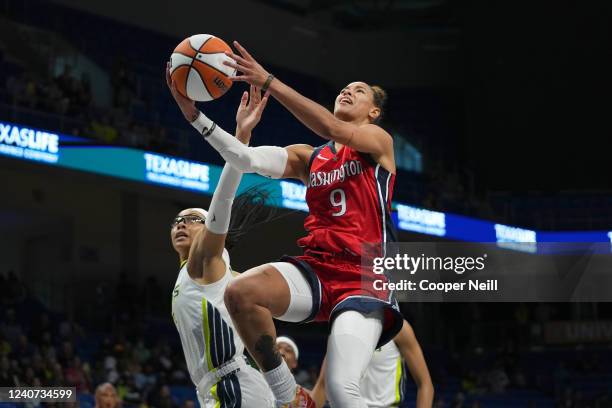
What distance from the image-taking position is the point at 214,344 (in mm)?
6070

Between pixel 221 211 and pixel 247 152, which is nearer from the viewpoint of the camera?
pixel 247 152

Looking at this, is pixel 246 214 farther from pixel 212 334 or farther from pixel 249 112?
pixel 249 112

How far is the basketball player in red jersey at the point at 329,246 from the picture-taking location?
16.4 feet

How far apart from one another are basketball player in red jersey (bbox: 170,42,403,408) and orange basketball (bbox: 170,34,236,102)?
0.06m

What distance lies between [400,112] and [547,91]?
4911 millimetres

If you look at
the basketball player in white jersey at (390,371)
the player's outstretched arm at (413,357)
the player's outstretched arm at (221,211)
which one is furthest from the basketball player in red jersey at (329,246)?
the basketball player in white jersey at (390,371)

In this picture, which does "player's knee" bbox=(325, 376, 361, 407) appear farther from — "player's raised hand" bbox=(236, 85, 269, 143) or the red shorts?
"player's raised hand" bbox=(236, 85, 269, 143)

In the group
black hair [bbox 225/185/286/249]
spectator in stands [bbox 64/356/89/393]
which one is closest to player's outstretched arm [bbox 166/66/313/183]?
black hair [bbox 225/185/286/249]

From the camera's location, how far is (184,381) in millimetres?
17281

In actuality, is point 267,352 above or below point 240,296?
below

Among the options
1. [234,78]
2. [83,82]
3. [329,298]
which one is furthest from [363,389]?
[83,82]

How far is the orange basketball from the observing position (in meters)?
5.40

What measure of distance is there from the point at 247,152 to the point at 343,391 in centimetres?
135

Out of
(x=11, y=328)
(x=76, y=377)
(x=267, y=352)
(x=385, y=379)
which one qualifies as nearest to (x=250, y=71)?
(x=267, y=352)
